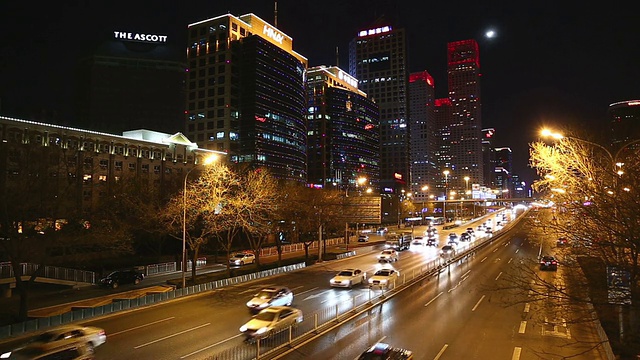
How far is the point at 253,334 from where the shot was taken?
720 inches

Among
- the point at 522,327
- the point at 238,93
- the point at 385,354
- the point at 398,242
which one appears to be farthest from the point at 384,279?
the point at 238,93

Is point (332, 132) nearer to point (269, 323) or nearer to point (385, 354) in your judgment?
point (269, 323)

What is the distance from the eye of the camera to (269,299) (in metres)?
A: 24.2

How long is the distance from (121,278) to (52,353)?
21.8 meters

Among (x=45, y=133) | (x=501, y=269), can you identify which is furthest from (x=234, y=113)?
(x=501, y=269)

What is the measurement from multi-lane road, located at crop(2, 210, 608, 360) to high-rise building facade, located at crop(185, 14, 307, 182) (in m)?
89.3

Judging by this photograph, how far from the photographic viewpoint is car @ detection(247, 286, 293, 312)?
23.9 metres

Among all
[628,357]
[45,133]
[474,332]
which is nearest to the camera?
[628,357]

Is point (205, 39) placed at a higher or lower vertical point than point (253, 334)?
higher

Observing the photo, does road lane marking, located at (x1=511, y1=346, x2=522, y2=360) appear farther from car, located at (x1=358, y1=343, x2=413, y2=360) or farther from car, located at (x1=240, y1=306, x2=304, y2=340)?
car, located at (x1=240, y1=306, x2=304, y2=340)

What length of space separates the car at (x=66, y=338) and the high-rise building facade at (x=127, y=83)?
5503 inches

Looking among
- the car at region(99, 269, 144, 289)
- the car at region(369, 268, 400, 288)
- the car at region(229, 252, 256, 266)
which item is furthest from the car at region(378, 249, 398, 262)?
the car at region(99, 269, 144, 289)

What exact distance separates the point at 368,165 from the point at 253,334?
173927 millimetres

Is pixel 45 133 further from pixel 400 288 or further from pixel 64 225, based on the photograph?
pixel 400 288
